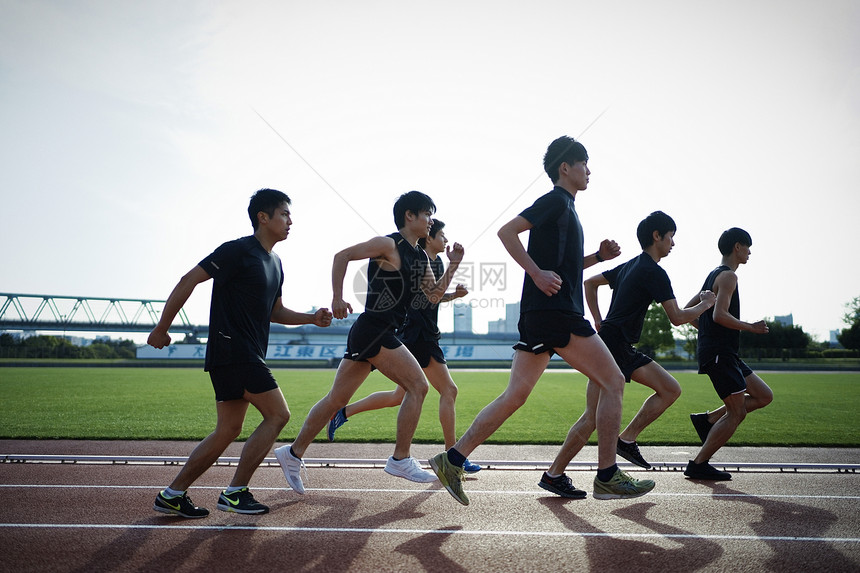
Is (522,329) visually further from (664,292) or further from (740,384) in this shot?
(740,384)

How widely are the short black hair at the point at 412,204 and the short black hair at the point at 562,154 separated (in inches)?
43.5

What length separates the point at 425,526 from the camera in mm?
4105

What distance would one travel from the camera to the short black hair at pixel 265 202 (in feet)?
15.3

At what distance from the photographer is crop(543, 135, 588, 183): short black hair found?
4797 mm

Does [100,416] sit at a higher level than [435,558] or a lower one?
lower

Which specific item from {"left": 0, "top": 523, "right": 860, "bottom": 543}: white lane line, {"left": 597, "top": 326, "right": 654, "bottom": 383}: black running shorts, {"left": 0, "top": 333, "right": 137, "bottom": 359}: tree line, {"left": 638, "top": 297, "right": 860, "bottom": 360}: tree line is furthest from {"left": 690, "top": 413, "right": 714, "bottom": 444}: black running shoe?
{"left": 0, "top": 333, "right": 137, "bottom": 359}: tree line

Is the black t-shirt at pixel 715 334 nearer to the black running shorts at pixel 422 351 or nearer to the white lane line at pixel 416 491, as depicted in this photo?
the white lane line at pixel 416 491

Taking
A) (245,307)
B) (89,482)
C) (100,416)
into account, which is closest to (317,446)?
(89,482)

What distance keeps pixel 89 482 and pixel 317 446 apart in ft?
10.5

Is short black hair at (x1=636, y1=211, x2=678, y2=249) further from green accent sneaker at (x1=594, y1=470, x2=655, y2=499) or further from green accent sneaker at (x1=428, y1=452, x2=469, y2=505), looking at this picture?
green accent sneaker at (x1=428, y1=452, x2=469, y2=505)

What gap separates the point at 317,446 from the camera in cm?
817

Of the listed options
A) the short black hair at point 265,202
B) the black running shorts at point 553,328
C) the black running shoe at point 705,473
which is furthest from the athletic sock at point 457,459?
the black running shoe at point 705,473

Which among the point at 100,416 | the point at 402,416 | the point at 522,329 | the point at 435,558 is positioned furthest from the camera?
the point at 100,416

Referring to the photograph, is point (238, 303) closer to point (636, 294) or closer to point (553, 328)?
point (553, 328)
